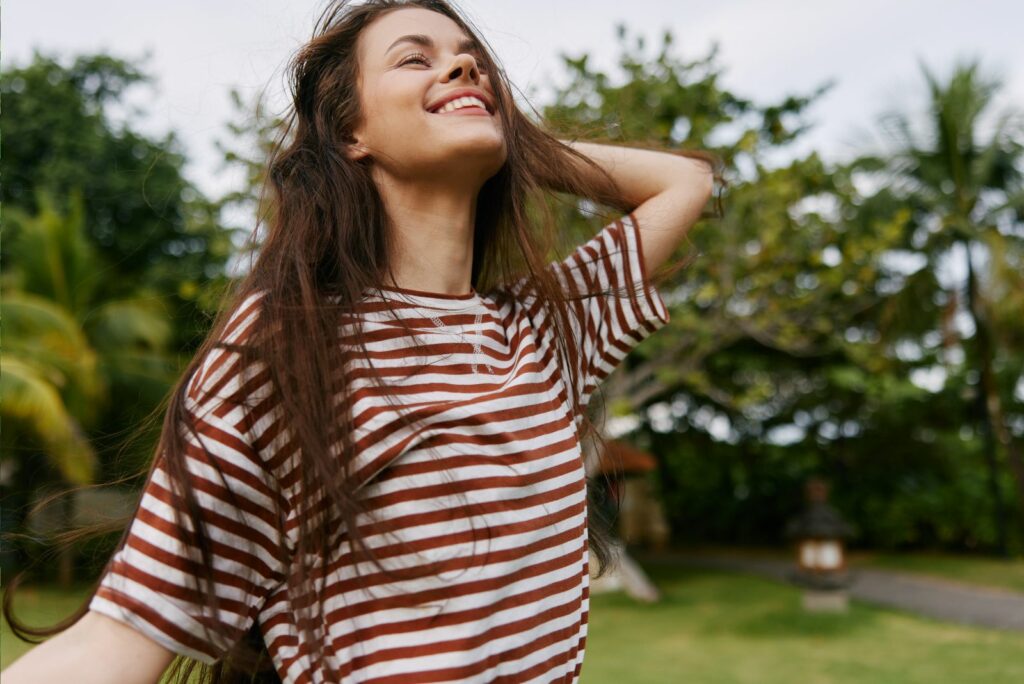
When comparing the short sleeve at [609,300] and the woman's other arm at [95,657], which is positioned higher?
the short sleeve at [609,300]

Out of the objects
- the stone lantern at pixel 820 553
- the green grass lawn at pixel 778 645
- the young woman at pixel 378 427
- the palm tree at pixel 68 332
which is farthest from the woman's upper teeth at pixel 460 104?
the palm tree at pixel 68 332

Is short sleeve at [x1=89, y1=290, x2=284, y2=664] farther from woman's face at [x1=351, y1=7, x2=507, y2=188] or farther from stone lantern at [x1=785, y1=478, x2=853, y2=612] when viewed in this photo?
stone lantern at [x1=785, y1=478, x2=853, y2=612]

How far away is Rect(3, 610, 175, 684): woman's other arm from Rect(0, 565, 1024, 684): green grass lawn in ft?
22.4

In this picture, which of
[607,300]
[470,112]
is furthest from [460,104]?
[607,300]

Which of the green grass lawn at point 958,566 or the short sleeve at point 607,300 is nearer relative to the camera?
the short sleeve at point 607,300

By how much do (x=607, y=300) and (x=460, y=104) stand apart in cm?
38

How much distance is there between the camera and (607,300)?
1.49m

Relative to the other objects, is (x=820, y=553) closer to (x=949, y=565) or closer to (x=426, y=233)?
(x=949, y=565)

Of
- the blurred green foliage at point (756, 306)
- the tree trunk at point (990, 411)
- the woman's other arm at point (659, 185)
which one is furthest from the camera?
the tree trunk at point (990, 411)

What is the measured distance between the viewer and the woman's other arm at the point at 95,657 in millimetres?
907

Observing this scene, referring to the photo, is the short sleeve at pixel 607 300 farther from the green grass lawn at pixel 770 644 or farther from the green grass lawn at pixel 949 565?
the green grass lawn at pixel 949 565

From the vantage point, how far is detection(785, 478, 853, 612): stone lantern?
10.2 meters

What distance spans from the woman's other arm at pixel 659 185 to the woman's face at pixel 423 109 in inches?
12.6

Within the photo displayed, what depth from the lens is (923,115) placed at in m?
15.4
